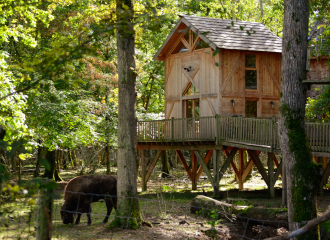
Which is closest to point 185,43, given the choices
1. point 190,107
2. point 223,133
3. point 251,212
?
point 190,107

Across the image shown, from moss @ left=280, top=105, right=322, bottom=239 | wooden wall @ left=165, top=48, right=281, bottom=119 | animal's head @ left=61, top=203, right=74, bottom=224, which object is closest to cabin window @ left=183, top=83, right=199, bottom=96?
wooden wall @ left=165, top=48, right=281, bottom=119

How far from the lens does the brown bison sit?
33.4 ft

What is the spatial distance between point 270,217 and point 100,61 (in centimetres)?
1371

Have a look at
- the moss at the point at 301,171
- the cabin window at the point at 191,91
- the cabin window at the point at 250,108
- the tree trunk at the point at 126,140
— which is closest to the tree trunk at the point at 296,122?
the moss at the point at 301,171

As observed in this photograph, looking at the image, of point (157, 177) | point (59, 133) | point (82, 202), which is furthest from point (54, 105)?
point (157, 177)

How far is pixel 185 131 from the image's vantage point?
61.3 ft

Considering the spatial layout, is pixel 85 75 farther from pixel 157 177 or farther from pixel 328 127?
pixel 328 127

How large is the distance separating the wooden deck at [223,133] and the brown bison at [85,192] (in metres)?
6.73

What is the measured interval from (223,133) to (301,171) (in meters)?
10.0

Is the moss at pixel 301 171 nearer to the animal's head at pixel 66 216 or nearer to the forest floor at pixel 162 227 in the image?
the forest floor at pixel 162 227

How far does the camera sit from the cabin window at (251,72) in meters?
19.8

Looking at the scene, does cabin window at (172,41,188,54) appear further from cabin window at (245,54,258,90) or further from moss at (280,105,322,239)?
moss at (280,105,322,239)

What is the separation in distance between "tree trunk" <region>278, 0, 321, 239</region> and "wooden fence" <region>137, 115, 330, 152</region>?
20.9 feet

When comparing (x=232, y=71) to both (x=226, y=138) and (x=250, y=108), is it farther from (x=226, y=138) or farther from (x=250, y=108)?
(x=226, y=138)
